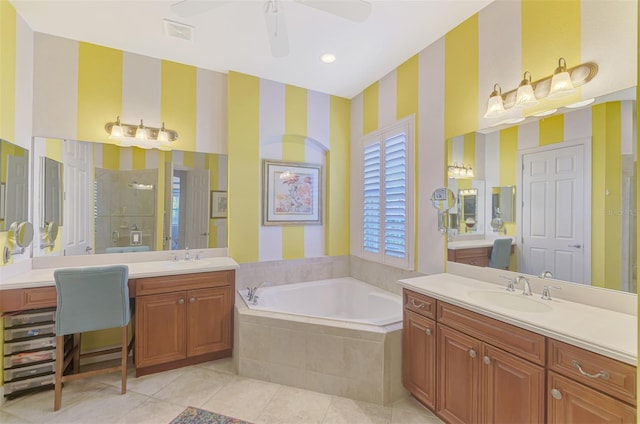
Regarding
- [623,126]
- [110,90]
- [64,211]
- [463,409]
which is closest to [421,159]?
[623,126]

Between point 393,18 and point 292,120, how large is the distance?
61.9 inches

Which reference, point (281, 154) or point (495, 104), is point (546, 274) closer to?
point (495, 104)

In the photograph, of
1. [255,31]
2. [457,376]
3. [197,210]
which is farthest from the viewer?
[197,210]

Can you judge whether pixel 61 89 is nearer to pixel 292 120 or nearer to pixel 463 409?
pixel 292 120

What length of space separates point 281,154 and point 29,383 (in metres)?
2.92

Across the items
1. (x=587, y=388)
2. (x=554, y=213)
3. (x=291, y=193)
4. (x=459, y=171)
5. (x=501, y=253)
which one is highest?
(x=459, y=171)

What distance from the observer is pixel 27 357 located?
207 cm

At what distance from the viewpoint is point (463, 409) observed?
1686 mm

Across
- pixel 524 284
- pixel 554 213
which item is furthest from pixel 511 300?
pixel 554 213

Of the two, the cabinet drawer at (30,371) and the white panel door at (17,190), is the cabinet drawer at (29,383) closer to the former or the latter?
the cabinet drawer at (30,371)

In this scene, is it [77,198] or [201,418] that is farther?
[77,198]

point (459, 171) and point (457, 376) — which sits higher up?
point (459, 171)

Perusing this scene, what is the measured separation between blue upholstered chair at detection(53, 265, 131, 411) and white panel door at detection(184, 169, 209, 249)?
95cm

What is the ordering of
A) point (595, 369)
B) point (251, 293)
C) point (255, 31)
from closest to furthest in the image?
point (595, 369), point (255, 31), point (251, 293)
